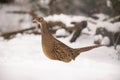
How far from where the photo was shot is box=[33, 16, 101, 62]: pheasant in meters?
0.74

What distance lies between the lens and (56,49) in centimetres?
75

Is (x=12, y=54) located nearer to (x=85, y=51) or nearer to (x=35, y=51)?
(x=35, y=51)

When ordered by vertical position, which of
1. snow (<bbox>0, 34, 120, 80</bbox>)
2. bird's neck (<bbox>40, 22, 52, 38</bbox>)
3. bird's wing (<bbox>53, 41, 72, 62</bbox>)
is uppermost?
bird's neck (<bbox>40, 22, 52, 38</bbox>)

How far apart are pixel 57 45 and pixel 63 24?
102mm

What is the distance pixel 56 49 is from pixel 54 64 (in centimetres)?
3

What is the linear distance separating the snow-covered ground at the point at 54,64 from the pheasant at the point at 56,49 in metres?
0.01

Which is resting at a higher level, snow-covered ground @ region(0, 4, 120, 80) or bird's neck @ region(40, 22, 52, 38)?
bird's neck @ region(40, 22, 52, 38)

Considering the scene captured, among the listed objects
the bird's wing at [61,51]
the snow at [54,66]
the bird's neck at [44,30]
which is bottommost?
the snow at [54,66]

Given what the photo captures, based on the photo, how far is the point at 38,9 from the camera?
97cm

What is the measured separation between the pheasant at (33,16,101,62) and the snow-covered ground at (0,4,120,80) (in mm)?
13

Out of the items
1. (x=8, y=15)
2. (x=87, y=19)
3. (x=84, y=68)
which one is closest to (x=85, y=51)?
(x=84, y=68)

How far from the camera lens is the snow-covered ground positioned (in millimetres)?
734

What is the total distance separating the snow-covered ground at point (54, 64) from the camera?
73 cm

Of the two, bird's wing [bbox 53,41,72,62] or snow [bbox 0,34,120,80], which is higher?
bird's wing [bbox 53,41,72,62]
